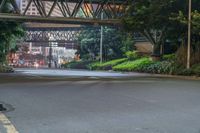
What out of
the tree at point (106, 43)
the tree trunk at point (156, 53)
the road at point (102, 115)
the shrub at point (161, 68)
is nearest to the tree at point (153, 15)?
the shrub at point (161, 68)

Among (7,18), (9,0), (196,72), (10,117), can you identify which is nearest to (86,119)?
(10,117)

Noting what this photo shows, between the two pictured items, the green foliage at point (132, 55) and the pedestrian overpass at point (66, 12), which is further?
the green foliage at point (132, 55)

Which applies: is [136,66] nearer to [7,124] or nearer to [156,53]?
[156,53]

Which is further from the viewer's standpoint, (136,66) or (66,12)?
(136,66)

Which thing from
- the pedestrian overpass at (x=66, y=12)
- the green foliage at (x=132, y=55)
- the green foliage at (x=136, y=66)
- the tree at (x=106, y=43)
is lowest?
the green foliage at (x=136, y=66)

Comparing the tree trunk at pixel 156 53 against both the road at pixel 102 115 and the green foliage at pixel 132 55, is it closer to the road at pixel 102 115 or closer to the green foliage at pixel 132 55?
the green foliage at pixel 132 55

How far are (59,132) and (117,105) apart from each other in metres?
4.77

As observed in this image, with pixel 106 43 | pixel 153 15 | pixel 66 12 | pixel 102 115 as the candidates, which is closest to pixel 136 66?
pixel 66 12

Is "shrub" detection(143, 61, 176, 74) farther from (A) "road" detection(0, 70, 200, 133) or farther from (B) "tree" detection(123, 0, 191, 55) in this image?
(A) "road" detection(0, 70, 200, 133)

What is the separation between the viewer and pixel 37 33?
113250 millimetres

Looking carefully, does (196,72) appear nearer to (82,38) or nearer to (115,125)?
(115,125)

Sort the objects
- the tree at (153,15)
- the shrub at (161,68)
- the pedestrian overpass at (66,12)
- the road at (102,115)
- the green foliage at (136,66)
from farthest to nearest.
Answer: the green foliage at (136,66), the pedestrian overpass at (66,12), the shrub at (161,68), the tree at (153,15), the road at (102,115)

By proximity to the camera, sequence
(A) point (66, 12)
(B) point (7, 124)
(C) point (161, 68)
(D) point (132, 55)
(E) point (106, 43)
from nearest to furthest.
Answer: (B) point (7, 124), (C) point (161, 68), (A) point (66, 12), (D) point (132, 55), (E) point (106, 43)

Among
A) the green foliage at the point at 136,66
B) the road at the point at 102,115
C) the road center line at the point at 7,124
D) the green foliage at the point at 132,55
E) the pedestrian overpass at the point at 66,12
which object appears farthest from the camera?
the green foliage at the point at 132,55
